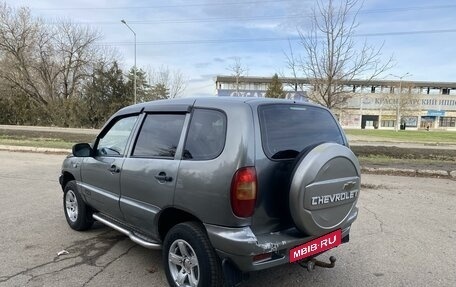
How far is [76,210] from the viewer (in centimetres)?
515

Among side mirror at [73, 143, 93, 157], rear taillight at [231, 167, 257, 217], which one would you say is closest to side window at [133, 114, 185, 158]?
rear taillight at [231, 167, 257, 217]

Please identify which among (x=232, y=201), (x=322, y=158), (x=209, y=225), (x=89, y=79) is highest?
(x=89, y=79)

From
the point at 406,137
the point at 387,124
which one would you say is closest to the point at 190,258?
the point at 406,137

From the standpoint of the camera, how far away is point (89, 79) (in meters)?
38.4

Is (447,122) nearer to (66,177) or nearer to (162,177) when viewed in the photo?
(66,177)

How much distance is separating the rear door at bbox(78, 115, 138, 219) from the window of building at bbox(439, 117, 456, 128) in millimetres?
A: 110586

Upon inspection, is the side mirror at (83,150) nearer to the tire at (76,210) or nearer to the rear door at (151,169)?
the tire at (76,210)

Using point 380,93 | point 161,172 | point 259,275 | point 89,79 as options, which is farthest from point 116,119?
point 380,93

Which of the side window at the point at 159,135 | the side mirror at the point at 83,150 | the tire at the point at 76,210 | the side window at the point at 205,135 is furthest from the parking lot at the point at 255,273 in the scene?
the side window at the point at 205,135

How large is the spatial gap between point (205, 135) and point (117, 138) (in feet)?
5.16

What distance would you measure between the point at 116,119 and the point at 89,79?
3690 cm

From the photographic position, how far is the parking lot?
147 inches

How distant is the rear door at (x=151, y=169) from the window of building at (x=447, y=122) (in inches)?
4364

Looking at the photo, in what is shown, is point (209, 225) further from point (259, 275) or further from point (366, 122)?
point (366, 122)
